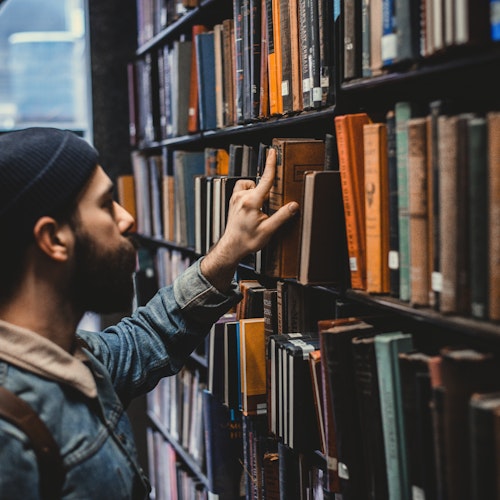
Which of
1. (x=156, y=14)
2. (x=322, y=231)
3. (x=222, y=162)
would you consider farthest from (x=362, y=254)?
(x=156, y=14)

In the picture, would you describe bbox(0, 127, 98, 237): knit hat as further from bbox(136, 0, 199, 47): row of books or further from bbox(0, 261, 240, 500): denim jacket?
bbox(136, 0, 199, 47): row of books

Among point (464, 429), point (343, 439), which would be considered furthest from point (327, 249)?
point (464, 429)

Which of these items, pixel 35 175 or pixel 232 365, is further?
pixel 232 365

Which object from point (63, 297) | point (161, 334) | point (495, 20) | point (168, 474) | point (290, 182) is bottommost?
point (168, 474)

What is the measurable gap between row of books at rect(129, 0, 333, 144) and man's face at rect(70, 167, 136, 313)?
1.64 ft

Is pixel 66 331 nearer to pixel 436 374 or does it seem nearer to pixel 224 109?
pixel 436 374

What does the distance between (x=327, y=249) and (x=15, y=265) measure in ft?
1.99

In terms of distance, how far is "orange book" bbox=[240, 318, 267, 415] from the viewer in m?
1.84

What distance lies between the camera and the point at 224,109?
228 cm

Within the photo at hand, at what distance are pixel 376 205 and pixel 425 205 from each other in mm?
146

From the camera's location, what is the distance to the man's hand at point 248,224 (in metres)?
1.62

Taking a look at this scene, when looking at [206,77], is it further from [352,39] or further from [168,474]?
[168,474]

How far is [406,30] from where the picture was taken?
1.23 meters

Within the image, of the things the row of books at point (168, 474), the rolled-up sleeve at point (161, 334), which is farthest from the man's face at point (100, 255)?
the row of books at point (168, 474)
